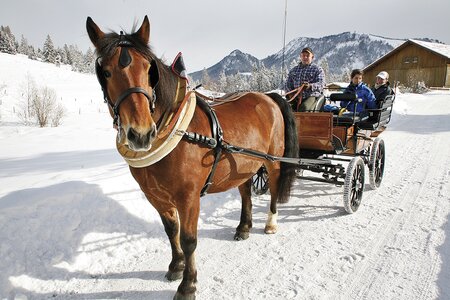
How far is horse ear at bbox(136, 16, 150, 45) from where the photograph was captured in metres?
2.06

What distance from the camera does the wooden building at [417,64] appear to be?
116ft

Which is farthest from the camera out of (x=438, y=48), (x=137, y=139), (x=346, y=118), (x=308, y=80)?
(x=438, y=48)

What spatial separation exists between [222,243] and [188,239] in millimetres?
974

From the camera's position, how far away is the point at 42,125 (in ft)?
37.0

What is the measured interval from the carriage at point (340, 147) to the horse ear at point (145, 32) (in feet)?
7.77

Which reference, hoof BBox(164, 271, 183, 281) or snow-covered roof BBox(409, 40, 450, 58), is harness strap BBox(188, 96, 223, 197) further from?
snow-covered roof BBox(409, 40, 450, 58)

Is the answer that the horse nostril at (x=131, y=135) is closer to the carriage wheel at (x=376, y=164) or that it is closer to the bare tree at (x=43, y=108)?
the carriage wheel at (x=376, y=164)

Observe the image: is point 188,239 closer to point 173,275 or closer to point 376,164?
point 173,275

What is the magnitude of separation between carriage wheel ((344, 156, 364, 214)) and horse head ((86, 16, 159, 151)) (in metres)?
2.95

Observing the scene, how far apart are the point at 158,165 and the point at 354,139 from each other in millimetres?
3473

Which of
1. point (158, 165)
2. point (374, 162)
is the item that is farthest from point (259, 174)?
point (158, 165)

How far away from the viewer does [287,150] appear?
3801 mm

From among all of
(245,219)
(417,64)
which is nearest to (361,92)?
(245,219)

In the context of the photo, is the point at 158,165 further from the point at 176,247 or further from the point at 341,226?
the point at 341,226
